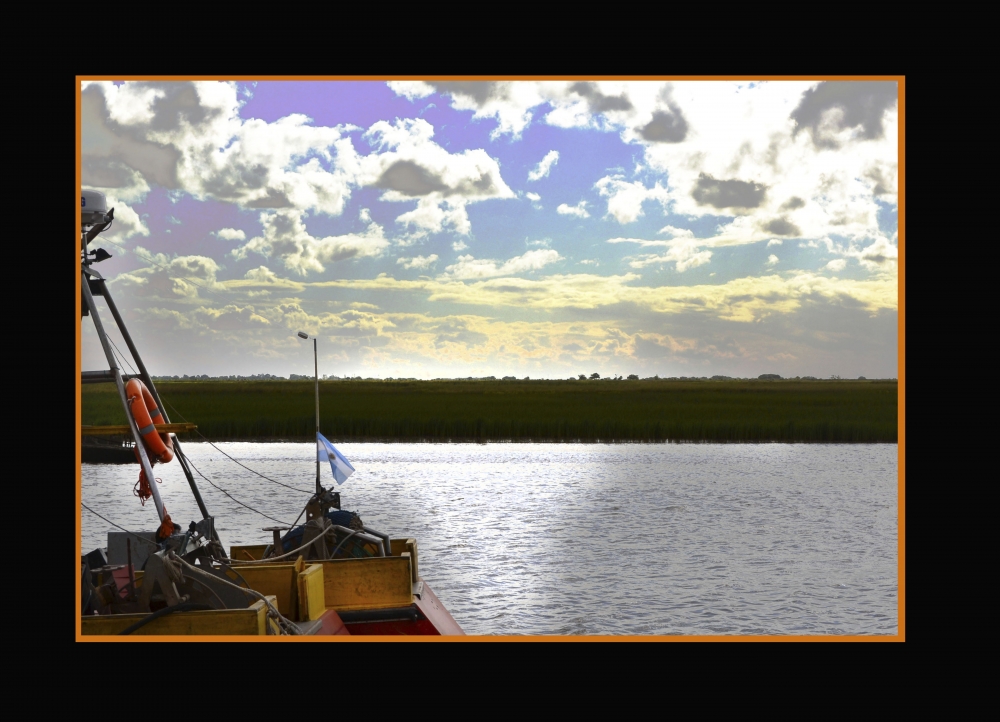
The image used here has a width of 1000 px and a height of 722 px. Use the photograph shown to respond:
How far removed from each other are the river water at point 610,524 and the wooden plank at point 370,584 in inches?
144

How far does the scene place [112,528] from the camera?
→ 20.9 meters

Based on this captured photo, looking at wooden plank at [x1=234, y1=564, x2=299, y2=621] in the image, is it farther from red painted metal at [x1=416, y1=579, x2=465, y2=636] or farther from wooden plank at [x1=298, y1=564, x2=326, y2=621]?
red painted metal at [x1=416, y1=579, x2=465, y2=636]

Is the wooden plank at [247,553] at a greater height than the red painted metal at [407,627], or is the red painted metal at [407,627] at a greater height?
the wooden plank at [247,553]

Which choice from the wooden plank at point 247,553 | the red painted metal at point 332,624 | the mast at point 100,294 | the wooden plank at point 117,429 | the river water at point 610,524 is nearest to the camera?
the wooden plank at point 117,429

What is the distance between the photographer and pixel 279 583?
8750mm

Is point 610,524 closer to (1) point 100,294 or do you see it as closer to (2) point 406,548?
(2) point 406,548

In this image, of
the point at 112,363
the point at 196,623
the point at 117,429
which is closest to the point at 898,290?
the point at 196,623

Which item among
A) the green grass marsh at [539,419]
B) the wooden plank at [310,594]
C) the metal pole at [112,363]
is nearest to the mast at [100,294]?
the metal pole at [112,363]

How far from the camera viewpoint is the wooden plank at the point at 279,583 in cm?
871

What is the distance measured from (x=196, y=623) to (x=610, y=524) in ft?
53.6

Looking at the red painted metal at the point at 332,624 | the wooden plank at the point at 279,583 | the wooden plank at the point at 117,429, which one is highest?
the wooden plank at the point at 117,429

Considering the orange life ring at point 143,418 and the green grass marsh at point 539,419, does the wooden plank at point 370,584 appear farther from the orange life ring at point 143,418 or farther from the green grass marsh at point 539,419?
the green grass marsh at point 539,419
